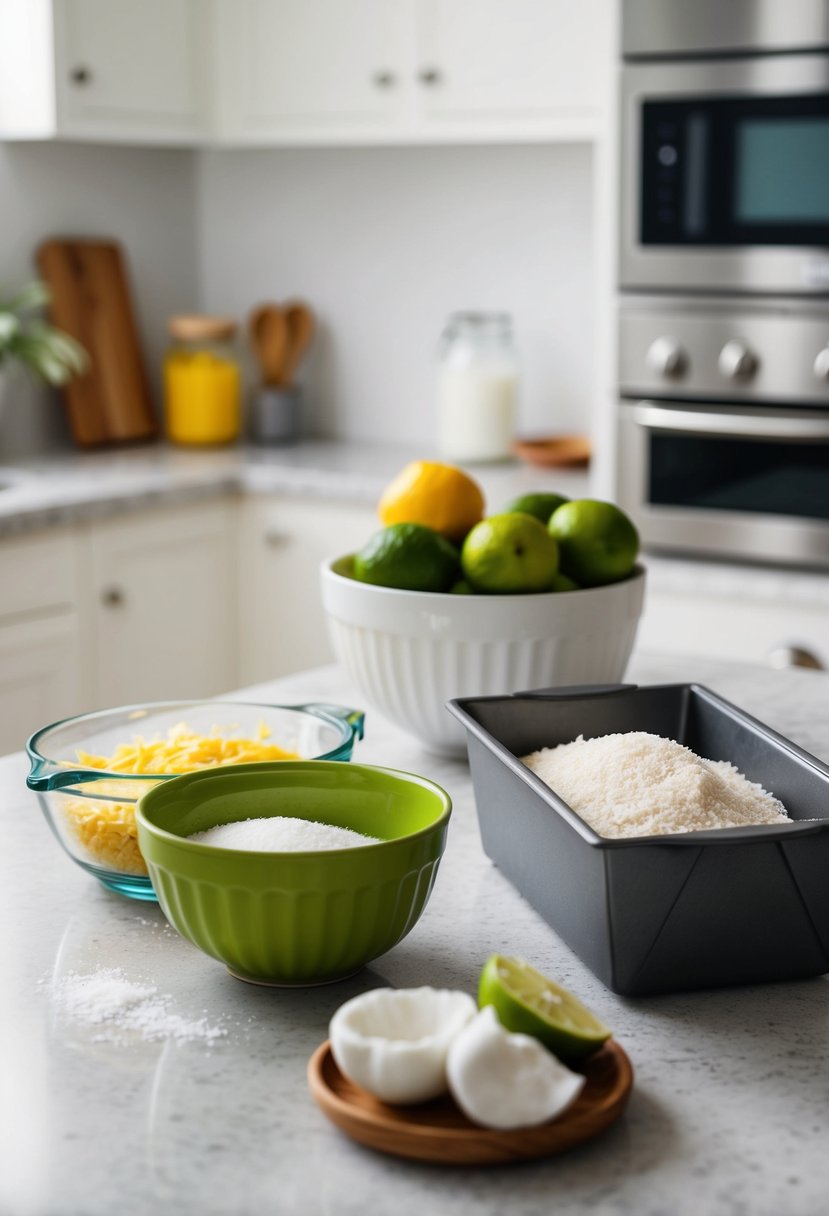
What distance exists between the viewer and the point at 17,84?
9.64 ft

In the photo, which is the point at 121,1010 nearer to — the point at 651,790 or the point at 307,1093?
the point at 307,1093

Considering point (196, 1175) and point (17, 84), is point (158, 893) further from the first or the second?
point (17, 84)

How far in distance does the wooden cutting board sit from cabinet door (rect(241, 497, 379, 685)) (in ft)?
1.72

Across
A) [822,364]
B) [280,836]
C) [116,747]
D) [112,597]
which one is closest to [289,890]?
[280,836]

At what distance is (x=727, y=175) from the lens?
245 cm

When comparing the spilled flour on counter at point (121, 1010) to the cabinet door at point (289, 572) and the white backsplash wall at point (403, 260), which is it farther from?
the white backsplash wall at point (403, 260)

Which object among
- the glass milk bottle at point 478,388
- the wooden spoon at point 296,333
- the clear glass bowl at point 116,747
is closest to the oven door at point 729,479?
the glass milk bottle at point 478,388

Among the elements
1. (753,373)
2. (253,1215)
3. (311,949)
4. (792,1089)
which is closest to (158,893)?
(311,949)

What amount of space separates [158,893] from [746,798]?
0.36 metres

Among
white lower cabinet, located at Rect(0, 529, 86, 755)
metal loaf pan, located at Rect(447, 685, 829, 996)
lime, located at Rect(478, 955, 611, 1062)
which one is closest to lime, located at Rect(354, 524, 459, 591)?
metal loaf pan, located at Rect(447, 685, 829, 996)

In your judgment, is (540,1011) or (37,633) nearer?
(540,1011)

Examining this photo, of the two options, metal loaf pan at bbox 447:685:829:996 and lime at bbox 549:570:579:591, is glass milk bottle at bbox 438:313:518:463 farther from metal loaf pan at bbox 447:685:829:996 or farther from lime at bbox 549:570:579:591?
metal loaf pan at bbox 447:685:829:996

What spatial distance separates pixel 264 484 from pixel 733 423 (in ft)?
3.21

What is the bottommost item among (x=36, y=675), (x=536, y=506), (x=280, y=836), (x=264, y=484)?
(x=36, y=675)
